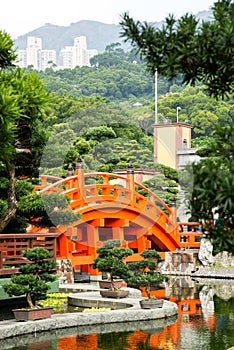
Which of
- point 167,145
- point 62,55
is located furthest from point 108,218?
point 62,55

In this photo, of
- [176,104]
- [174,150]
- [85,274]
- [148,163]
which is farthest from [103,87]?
[85,274]

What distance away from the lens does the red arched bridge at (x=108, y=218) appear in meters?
19.4

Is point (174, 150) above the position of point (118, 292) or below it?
above

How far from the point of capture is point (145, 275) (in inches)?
515

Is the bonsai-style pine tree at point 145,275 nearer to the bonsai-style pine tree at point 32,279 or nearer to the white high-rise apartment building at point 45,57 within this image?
the bonsai-style pine tree at point 32,279

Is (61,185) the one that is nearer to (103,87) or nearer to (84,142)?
(84,142)

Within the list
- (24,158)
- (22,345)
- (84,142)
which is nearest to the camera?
(22,345)

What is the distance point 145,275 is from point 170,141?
56.9 feet

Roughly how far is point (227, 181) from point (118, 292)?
10.1m

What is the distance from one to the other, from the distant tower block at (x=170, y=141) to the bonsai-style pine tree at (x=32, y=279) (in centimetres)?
1713

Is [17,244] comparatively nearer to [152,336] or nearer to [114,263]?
[114,263]

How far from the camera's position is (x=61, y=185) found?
773 inches

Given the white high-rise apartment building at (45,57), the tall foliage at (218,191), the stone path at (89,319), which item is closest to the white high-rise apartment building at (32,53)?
the white high-rise apartment building at (45,57)

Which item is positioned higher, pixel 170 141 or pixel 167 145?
pixel 170 141
